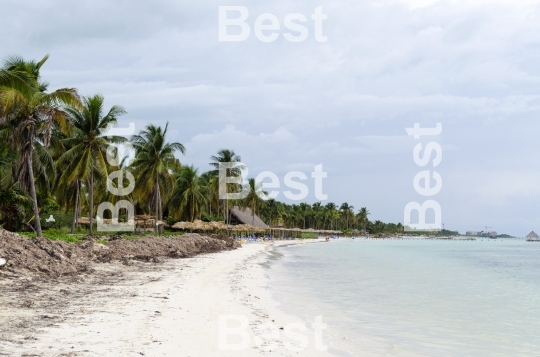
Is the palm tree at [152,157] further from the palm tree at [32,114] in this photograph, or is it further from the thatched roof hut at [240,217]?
the thatched roof hut at [240,217]

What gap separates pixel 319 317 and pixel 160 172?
26821 mm

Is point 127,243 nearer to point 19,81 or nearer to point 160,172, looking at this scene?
point 19,81

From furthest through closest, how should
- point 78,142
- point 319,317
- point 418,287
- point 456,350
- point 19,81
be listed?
point 78,142, point 418,287, point 19,81, point 319,317, point 456,350

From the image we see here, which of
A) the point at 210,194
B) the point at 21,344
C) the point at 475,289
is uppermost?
the point at 210,194

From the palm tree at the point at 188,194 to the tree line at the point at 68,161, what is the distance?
10 cm

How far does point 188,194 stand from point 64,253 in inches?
1237

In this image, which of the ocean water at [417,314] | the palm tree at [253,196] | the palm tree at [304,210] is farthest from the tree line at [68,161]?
the palm tree at [304,210]

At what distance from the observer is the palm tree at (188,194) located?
44.7 metres

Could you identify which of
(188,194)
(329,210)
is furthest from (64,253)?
(329,210)

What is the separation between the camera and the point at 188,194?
45062 mm

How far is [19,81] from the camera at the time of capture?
47.8 ft

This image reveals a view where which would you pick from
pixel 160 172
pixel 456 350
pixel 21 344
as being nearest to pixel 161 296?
pixel 21 344

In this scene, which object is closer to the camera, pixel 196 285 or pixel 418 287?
pixel 196 285

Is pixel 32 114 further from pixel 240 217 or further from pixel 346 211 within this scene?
pixel 346 211
